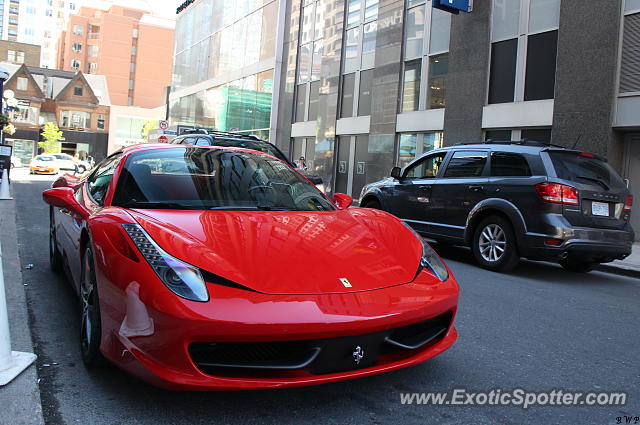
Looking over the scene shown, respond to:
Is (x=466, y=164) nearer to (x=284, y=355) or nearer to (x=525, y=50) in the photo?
(x=284, y=355)

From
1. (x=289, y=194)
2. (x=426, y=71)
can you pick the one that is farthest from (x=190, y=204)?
(x=426, y=71)

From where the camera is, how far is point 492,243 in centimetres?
764

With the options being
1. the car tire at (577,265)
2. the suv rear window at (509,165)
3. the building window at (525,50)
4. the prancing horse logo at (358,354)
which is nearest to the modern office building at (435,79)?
the building window at (525,50)

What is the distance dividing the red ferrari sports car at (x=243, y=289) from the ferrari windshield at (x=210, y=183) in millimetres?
16

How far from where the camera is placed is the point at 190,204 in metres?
3.44

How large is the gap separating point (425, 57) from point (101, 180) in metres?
16.4

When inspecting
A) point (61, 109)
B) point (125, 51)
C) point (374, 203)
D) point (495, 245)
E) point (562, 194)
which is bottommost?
point (495, 245)

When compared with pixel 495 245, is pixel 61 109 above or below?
above

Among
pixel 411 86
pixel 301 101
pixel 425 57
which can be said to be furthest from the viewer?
pixel 301 101

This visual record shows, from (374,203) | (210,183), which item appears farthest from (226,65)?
(210,183)

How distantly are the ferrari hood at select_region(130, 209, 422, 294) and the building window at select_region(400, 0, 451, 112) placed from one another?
1560cm

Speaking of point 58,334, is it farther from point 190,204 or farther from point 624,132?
point 624,132

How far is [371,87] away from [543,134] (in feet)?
28.7

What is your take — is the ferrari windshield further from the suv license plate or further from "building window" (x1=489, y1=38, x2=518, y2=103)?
"building window" (x1=489, y1=38, x2=518, y2=103)
